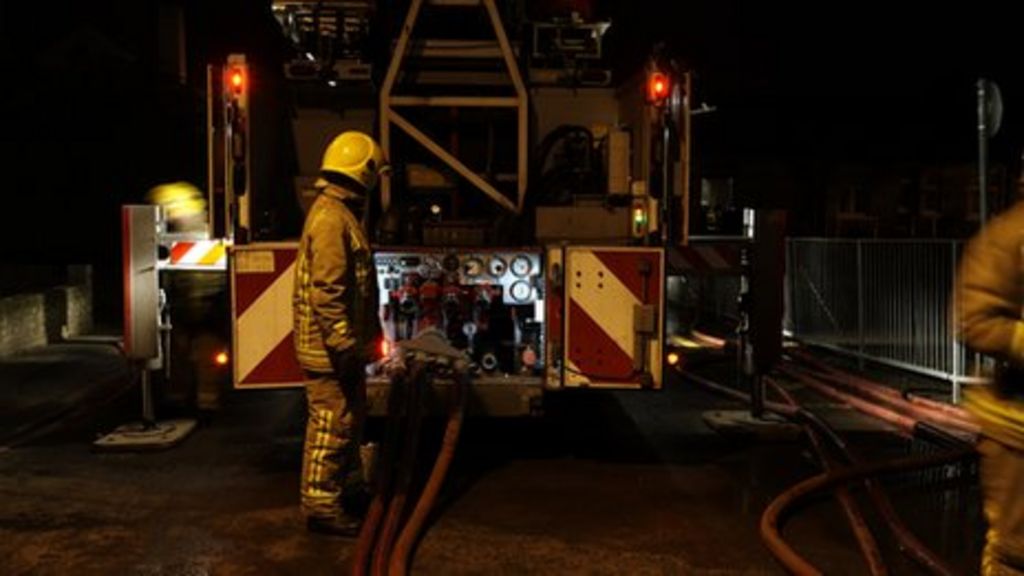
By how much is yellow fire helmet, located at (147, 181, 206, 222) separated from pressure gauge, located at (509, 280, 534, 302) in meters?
2.82

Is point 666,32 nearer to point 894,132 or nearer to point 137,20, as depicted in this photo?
point 894,132

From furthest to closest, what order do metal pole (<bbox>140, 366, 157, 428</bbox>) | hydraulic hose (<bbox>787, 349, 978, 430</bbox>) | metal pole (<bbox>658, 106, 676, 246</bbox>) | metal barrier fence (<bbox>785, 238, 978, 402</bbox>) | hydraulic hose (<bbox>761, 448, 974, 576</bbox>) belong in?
metal barrier fence (<bbox>785, 238, 978, 402</bbox>)
hydraulic hose (<bbox>787, 349, 978, 430</bbox>)
metal pole (<bbox>140, 366, 157, 428</bbox>)
metal pole (<bbox>658, 106, 676, 246</bbox>)
hydraulic hose (<bbox>761, 448, 974, 576</bbox>)

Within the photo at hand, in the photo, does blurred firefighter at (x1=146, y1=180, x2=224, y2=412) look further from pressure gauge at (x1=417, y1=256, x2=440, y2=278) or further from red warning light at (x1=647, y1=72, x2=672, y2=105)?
red warning light at (x1=647, y1=72, x2=672, y2=105)

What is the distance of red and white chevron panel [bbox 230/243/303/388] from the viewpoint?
6.62 meters

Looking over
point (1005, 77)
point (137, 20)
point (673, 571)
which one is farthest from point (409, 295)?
point (137, 20)

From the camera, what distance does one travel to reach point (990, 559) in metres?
3.38

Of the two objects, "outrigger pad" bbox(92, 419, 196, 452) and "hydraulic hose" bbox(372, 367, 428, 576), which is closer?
"hydraulic hose" bbox(372, 367, 428, 576)

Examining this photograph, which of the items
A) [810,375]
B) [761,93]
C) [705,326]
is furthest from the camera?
[761,93]

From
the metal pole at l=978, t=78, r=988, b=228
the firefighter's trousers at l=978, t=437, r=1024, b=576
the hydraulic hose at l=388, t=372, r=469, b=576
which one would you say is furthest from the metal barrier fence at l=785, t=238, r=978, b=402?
the firefighter's trousers at l=978, t=437, r=1024, b=576

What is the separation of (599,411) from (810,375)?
9.72ft

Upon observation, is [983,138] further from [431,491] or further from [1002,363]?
[1002,363]

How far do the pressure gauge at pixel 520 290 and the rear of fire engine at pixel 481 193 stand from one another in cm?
1

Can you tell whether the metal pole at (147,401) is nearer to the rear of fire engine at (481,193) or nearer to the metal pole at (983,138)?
the rear of fire engine at (481,193)

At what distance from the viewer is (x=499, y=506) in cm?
616
